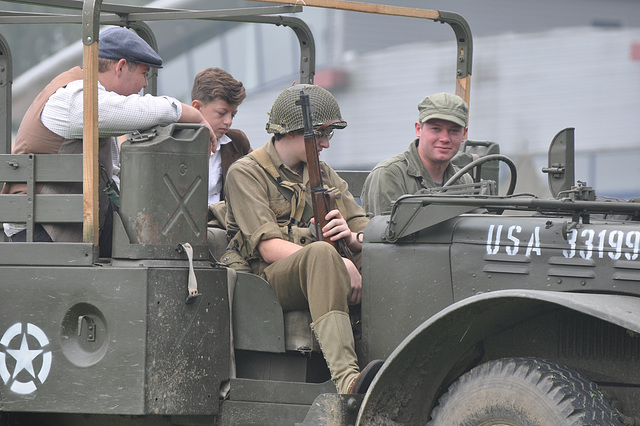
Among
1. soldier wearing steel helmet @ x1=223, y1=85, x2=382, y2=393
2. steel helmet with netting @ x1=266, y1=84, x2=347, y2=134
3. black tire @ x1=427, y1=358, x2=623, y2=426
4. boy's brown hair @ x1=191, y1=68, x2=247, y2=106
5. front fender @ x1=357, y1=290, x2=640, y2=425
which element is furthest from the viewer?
boy's brown hair @ x1=191, y1=68, x2=247, y2=106

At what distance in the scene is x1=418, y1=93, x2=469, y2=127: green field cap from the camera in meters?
5.77

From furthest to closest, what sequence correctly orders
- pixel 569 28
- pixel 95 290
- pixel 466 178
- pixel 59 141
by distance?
pixel 569 28 < pixel 466 178 < pixel 59 141 < pixel 95 290

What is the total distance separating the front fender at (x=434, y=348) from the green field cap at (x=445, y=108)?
1751 mm

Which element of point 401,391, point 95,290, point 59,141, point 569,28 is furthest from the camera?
point 569,28

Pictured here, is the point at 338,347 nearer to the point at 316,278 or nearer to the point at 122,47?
the point at 316,278

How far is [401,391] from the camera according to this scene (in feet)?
14.1

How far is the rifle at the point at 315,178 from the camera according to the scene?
4957 mm

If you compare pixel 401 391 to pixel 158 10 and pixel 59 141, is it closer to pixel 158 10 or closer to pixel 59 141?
pixel 59 141

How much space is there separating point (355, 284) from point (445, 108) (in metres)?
1.34

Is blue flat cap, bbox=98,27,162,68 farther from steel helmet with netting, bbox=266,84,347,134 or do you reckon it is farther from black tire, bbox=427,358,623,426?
black tire, bbox=427,358,623,426

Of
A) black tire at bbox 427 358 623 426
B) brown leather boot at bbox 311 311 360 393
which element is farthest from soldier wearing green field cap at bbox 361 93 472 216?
black tire at bbox 427 358 623 426

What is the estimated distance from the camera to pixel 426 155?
5.89m

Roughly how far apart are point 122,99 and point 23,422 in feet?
5.42

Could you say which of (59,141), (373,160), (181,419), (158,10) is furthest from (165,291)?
(373,160)
